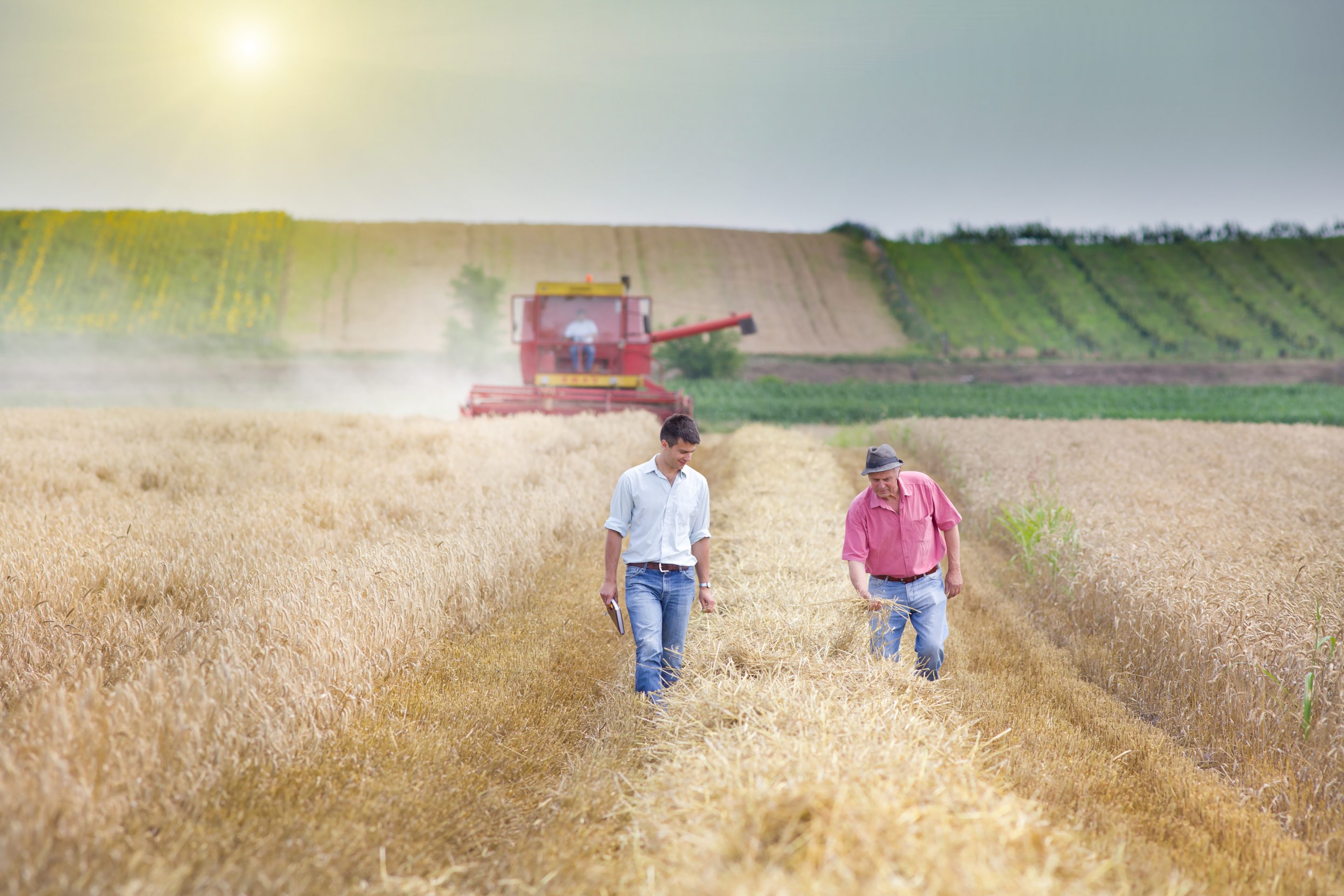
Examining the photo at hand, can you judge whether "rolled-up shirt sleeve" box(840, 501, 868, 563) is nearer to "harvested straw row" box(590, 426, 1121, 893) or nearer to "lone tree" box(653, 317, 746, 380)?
"harvested straw row" box(590, 426, 1121, 893)

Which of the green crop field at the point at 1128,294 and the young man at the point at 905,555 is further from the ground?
the green crop field at the point at 1128,294

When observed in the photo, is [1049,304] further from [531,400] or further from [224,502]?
[224,502]

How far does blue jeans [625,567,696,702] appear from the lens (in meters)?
4.13

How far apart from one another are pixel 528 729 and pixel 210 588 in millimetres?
2406

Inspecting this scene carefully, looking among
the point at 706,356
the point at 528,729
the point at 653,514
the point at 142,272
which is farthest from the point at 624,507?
the point at 142,272

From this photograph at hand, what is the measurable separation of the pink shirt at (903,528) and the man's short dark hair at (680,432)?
110cm

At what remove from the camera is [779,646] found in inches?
175

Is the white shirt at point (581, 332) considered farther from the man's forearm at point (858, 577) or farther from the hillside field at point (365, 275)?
the hillside field at point (365, 275)

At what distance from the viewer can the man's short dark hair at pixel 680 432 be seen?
405 cm

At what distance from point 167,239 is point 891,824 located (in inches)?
2824

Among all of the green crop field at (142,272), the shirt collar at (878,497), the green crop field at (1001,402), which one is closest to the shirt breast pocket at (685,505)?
the shirt collar at (878,497)

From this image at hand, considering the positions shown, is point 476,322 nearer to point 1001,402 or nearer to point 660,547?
point 1001,402

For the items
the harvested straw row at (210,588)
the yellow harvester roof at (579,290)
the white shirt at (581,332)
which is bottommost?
the harvested straw row at (210,588)

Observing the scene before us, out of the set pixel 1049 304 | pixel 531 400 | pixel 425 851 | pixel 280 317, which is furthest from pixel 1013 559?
pixel 1049 304
